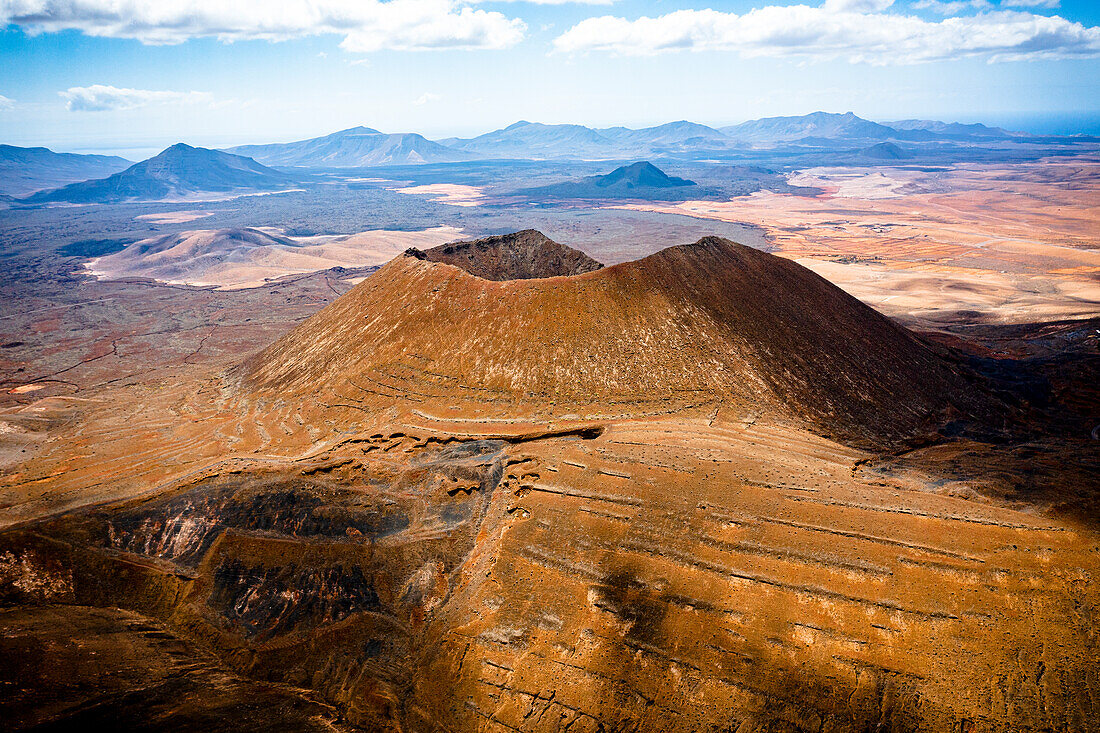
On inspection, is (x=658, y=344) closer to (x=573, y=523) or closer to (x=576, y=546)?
(x=573, y=523)

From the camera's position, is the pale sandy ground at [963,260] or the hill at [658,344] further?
the pale sandy ground at [963,260]

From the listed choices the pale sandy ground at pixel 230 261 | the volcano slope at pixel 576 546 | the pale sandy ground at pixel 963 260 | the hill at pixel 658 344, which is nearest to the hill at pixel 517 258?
the hill at pixel 658 344

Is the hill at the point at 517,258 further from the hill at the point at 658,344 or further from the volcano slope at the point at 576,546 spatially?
the volcano slope at the point at 576,546

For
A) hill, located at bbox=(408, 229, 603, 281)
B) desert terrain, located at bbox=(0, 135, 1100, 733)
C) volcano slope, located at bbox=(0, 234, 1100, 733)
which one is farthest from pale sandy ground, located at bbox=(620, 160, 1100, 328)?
volcano slope, located at bbox=(0, 234, 1100, 733)

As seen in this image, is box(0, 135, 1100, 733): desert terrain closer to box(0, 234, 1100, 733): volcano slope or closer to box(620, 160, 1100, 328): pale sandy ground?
box(0, 234, 1100, 733): volcano slope

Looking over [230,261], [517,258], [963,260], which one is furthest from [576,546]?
[230,261]
